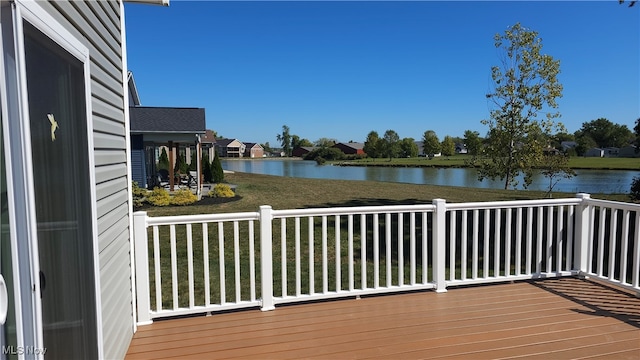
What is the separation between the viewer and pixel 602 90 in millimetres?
13398

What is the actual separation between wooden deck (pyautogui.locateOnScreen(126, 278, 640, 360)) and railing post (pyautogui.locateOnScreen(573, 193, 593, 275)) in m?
0.41

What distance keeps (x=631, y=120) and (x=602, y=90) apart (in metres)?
6.55

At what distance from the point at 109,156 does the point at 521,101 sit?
1013cm

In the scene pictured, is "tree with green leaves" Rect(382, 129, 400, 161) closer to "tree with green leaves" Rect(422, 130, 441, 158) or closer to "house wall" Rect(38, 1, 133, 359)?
→ "tree with green leaves" Rect(422, 130, 441, 158)

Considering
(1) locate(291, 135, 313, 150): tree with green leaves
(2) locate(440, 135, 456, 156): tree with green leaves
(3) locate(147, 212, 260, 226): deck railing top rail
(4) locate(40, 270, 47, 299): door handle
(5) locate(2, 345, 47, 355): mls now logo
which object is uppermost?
(1) locate(291, 135, 313, 150): tree with green leaves

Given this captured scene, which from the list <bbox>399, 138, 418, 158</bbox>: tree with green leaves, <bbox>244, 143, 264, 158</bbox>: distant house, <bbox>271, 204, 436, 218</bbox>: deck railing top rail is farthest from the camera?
<bbox>244, 143, 264, 158</bbox>: distant house

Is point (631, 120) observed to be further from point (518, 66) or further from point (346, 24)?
point (346, 24)

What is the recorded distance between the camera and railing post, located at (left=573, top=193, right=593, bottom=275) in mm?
3900

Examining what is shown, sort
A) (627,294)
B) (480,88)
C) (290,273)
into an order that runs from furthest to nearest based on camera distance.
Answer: (480,88) < (290,273) < (627,294)

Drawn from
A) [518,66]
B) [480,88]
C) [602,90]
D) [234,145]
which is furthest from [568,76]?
[234,145]

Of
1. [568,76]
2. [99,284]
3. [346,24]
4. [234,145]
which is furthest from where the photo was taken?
[234,145]

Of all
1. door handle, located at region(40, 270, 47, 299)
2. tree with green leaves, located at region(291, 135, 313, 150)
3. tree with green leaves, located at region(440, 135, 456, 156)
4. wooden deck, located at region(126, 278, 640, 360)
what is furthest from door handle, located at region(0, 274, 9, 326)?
tree with green leaves, located at region(291, 135, 313, 150)

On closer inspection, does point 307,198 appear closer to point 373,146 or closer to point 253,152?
point 373,146

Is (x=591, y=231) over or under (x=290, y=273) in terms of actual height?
over
